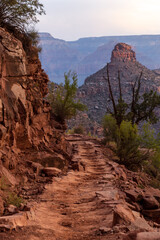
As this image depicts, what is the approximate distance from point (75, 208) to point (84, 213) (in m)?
0.47

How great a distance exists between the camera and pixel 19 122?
31.8ft

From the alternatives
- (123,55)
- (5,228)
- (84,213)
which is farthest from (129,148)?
(123,55)

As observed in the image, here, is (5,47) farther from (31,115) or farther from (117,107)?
(117,107)

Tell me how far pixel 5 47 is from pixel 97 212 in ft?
19.9

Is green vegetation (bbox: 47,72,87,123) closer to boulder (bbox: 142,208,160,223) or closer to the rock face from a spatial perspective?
the rock face

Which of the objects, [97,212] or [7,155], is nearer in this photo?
[97,212]

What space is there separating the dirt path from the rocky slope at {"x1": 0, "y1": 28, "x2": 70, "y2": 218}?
0.95 m

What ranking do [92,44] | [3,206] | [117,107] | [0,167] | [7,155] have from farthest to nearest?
[92,44] < [117,107] < [7,155] < [0,167] < [3,206]

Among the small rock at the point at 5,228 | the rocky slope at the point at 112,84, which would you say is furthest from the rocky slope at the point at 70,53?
the small rock at the point at 5,228

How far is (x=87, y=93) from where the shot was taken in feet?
197

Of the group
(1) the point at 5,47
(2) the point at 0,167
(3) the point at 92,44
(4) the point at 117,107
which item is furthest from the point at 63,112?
(3) the point at 92,44

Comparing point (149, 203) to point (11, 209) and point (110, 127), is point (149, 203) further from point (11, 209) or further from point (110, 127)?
point (110, 127)

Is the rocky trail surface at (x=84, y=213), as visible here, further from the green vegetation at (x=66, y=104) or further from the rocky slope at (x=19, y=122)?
the green vegetation at (x=66, y=104)

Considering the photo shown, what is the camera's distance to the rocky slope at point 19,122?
7844mm
